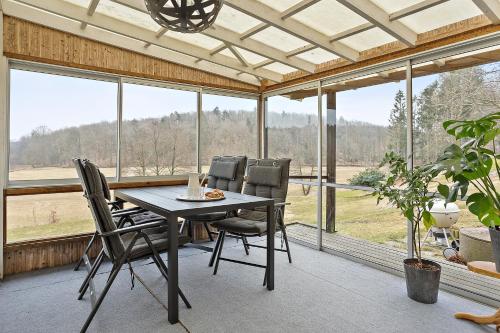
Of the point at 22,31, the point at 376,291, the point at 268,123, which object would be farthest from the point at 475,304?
the point at 22,31

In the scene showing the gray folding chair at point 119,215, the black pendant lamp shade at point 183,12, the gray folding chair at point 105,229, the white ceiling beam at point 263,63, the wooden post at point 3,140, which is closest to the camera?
the black pendant lamp shade at point 183,12

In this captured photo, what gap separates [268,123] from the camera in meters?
5.21

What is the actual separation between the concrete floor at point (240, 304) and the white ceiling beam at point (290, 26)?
2.42 meters

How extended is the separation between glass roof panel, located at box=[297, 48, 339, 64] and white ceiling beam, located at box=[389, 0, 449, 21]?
106 centimetres

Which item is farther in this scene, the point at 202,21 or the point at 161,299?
the point at 161,299

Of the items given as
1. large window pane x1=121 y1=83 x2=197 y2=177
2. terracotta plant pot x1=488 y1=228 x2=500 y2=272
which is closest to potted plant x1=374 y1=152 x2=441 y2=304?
terracotta plant pot x1=488 y1=228 x2=500 y2=272

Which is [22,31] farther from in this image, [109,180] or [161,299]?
[161,299]

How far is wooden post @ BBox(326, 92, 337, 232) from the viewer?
416cm

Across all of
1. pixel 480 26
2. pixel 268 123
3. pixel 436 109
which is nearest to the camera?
pixel 480 26

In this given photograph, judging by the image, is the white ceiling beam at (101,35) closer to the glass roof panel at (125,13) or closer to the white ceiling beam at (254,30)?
the glass roof panel at (125,13)

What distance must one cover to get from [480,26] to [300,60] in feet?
6.29

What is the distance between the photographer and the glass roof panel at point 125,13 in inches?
119

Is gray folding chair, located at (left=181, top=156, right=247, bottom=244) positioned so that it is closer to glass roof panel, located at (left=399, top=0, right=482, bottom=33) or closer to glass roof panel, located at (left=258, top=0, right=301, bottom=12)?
glass roof panel, located at (left=258, top=0, right=301, bottom=12)

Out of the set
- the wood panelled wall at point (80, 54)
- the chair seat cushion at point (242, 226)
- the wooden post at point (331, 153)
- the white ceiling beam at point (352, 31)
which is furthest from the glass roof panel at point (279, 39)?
the chair seat cushion at point (242, 226)
